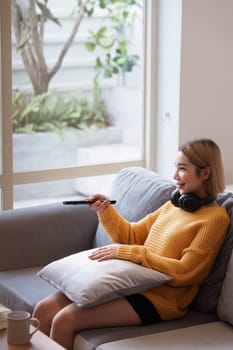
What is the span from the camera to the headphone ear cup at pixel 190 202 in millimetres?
2902

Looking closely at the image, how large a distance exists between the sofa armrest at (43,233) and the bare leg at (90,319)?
29.1 inches

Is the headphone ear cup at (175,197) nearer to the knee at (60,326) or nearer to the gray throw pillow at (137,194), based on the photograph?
the gray throw pillow at (137,194)

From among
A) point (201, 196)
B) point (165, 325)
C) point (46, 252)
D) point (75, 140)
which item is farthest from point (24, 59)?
point (165, 325)

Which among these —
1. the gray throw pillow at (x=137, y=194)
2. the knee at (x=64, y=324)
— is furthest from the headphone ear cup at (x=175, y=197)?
the knee at (x=64, y=324)

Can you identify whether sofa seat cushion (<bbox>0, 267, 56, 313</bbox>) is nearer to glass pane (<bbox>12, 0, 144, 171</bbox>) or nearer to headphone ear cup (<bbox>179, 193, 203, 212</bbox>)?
headphone ear cup (<bbox>179, 193, 203, 212</bbox>)

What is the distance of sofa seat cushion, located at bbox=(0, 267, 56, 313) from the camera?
10.1 feet

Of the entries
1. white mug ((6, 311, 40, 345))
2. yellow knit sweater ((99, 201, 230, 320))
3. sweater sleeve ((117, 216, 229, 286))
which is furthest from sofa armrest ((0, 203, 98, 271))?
white mug ((6, 311, 40, 345))

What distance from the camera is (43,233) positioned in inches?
140

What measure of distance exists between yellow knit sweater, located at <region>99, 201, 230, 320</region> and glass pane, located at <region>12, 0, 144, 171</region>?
1.41m

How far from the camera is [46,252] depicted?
355cm

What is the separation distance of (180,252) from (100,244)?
0.71 meters

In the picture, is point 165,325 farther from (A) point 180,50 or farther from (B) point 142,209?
(A) point 180,50

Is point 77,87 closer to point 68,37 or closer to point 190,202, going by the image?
point 68,37

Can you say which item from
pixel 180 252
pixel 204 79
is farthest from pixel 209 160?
pixel 204 79
